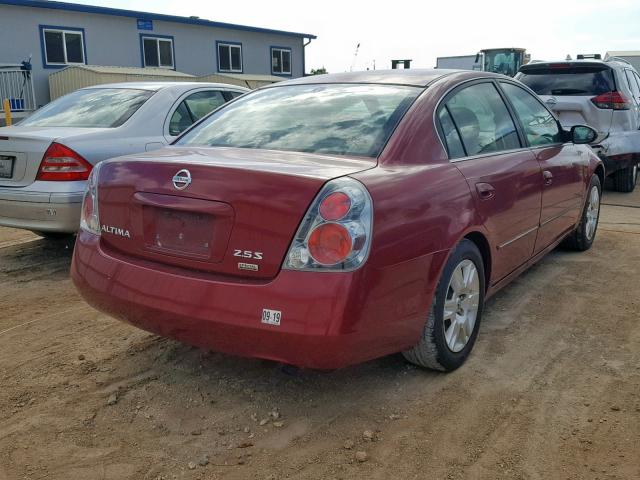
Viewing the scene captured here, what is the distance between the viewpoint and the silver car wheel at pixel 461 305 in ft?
10.2

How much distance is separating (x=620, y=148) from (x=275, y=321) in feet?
24.0

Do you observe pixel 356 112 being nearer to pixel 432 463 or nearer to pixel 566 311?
pixel 432 463

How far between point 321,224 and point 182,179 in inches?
26.8

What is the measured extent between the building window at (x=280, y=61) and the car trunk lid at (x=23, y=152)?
22277 mm

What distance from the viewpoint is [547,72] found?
336 inches

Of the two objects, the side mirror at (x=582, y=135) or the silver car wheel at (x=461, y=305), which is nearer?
the silver car wheel at (x=461, y=305)

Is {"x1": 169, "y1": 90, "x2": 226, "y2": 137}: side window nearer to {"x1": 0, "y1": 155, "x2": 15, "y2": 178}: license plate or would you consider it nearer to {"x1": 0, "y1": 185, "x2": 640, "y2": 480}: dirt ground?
{"x1": 0, "y1": 155, "x2": 15, "y2": 178}: license plate

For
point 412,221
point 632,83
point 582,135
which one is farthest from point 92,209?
point 632,83

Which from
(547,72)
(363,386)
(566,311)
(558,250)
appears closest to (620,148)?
(547,72)

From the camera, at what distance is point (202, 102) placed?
21.0 ft

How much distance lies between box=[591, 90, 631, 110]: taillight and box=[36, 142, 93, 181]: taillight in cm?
651

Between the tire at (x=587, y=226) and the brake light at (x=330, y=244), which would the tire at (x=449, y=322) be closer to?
the brake light at (x=330, y=244)

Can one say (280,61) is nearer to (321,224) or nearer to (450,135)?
(450,135)

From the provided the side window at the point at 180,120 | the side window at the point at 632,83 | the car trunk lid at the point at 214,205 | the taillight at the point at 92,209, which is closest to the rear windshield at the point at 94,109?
the side window at the point at 180,120
